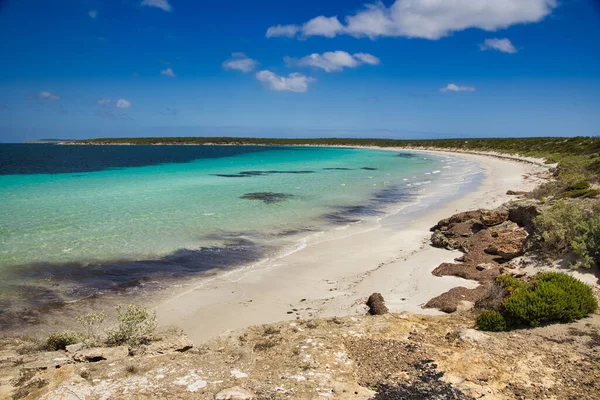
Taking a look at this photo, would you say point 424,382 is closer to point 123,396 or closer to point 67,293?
point 123,396

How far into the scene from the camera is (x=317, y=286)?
10.4 m

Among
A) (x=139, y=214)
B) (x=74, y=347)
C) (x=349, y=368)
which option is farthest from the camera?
(x=139, y=214)

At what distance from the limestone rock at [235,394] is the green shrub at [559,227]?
8.48m

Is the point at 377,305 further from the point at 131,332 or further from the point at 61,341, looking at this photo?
the point at 61,341

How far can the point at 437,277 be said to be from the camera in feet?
34.2

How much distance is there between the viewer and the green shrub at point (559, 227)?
935 centimetres

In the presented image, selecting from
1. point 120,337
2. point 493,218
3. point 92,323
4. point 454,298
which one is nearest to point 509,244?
point 493,218

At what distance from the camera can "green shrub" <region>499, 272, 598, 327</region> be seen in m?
6.40

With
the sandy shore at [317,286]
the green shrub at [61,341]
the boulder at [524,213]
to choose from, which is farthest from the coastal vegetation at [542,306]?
A: the green shrub at [61,341]

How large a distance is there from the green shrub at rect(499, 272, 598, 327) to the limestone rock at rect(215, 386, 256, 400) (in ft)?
15.3

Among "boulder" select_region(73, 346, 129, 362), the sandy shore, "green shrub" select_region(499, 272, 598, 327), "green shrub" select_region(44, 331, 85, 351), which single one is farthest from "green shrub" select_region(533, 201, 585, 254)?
"green shrub" select_region(44, 331, 85, 351)

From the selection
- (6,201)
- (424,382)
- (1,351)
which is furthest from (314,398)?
(6,201)

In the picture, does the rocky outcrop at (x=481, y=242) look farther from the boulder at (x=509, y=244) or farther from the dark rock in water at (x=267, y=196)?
the dark rock in water at (x=267, y=196)

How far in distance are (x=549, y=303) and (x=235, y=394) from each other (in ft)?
17.6
